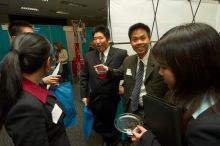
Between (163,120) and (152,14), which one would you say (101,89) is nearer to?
(163,120)

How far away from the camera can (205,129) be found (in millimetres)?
581

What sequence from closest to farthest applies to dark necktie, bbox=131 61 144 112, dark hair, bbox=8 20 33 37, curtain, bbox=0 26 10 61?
1. dark necktie, bbox=131 61 144 112
2. dark hair, bbox=8 20 33 37
3. curtain, bbox=0 26 10 61

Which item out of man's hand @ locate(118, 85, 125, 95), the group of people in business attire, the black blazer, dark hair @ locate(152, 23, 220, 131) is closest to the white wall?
the black blazer

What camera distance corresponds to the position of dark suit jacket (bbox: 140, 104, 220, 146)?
1.89 feet

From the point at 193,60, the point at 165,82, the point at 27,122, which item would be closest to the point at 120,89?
the point at 165,82

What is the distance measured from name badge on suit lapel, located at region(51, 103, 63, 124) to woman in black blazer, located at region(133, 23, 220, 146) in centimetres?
63

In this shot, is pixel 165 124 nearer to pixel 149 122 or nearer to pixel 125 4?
pixel 149 122

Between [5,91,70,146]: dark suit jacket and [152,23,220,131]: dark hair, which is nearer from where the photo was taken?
[152,23,220,131]: dark hair

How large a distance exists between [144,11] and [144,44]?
61.5 inches

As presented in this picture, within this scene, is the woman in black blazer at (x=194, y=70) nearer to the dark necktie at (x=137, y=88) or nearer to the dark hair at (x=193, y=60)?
the dark hair at (x=193, y=60)

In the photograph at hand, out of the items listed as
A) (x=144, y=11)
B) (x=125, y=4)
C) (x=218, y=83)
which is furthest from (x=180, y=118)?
(x=144, y=11)

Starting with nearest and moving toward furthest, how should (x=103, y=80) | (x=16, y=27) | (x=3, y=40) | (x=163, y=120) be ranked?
(x=163, y=120), (x=16, y=27), (x=103, y=80), (x=3, y=40)

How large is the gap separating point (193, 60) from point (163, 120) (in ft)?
1.01

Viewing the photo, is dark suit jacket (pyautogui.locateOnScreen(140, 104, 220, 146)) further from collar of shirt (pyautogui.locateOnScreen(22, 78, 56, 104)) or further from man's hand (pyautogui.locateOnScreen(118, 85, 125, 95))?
man's hand (pyautogui.locateOnScreen(118, 85, 125, 95))
